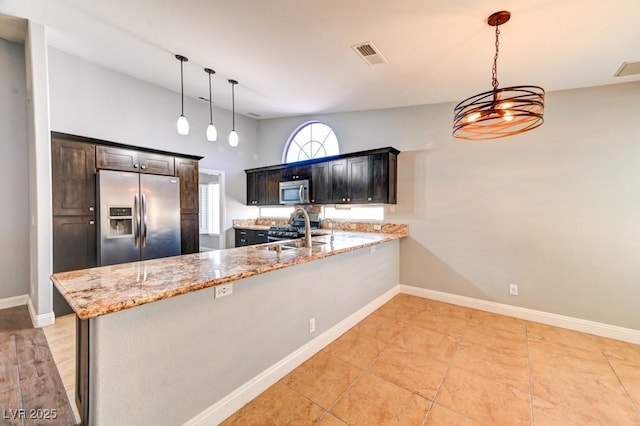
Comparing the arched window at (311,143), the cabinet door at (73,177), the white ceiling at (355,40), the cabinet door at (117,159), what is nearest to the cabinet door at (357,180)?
the arched window at (311,143)

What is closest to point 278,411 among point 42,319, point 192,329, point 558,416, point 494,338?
point 192,329

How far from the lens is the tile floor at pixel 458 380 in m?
1.77

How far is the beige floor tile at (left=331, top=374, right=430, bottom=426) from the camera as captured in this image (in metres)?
1.73

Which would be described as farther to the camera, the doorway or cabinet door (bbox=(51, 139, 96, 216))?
the doorway

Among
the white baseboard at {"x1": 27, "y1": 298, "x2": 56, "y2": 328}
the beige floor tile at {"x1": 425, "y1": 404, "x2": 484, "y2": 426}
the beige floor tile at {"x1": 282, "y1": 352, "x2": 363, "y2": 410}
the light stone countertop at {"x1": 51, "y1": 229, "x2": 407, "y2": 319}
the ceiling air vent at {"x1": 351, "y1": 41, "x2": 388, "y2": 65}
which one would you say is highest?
the ceiling air vent at {"x1": 351, "y1": 41, "x2": 388, "y2": 65}

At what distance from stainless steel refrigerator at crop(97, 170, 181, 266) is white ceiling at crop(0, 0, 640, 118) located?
1.59m

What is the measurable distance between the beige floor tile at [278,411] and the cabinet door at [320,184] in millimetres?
3094

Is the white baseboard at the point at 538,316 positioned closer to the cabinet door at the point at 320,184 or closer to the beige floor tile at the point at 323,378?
the cabinet door at the point at 320,184

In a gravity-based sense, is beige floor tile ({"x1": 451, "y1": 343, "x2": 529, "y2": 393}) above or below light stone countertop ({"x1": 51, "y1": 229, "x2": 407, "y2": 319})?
below

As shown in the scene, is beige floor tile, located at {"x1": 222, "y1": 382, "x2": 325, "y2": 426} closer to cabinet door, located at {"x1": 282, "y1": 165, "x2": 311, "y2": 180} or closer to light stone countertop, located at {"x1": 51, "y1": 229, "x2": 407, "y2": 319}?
light stone countertop, located at {"x1": 51, "y1": 229, "x2": 407, "y2": 319}

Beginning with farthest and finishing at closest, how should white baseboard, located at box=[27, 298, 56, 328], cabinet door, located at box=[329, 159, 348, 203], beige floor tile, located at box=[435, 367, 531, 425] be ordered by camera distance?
cabinet door, located at box=[329, 159, 348, 203]
white baseboard, located at box=[27, 298, 56, 328]
beige floor tile, located at box=[435, 367, 531, 425]

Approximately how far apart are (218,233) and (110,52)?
3465 millimetres

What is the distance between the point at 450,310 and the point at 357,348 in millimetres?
1702

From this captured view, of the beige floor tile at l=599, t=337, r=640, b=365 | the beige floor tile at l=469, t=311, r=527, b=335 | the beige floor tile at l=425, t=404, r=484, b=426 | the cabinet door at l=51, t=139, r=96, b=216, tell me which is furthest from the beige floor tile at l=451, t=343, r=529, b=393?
the cabinet door at l=51, t=139, r=96, b=216
